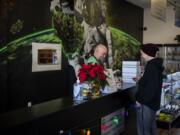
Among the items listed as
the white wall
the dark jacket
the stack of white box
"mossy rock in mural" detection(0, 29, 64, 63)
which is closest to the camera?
the dark jacket

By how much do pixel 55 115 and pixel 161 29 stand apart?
758 centimetres

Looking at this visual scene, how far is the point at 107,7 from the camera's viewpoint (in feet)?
22.0

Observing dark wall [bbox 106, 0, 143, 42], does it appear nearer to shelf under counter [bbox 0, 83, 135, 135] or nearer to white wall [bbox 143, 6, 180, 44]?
white wall [bbox 143, 6, 180, 44]

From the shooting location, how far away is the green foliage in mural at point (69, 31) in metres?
4.95

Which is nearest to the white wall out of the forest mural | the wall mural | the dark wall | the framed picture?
the dark wall

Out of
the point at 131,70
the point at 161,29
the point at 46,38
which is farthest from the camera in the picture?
the point at 161,29

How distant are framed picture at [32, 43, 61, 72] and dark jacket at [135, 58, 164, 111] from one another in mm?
1957

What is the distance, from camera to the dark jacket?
3.15 m

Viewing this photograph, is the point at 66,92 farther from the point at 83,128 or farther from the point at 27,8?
the point at 83,128

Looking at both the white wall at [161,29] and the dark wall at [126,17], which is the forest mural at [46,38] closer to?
the dark wall at [126,17]

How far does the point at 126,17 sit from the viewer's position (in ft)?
25.5

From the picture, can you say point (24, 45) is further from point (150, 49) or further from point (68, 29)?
point (150, 49)

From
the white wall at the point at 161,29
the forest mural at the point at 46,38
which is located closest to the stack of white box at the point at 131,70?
the forest mural at the point at 46,38

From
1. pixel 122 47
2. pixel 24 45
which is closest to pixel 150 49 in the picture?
pixel 24 45
